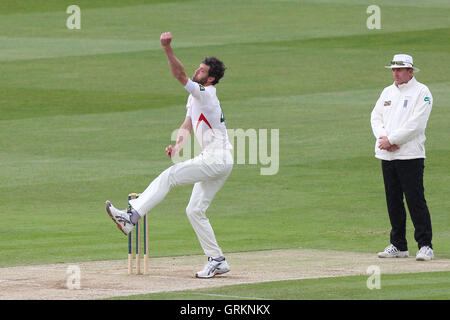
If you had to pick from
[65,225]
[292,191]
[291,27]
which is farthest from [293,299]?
[291,27]

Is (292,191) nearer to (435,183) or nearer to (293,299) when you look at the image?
(435,183)

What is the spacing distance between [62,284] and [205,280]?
1.51m

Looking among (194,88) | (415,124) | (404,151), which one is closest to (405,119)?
(415,124)

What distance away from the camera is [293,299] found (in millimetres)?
10211

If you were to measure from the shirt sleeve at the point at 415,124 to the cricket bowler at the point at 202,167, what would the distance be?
237 cm

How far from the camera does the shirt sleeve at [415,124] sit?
13.4 metres

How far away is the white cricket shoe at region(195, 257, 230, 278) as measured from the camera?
1196 cm

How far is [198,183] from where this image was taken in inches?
484

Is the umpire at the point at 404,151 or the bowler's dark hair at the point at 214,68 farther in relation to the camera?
the umpire at the point at 404,151

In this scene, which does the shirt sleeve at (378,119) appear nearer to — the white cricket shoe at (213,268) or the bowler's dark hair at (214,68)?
the bowler's dark hair at (214,68)

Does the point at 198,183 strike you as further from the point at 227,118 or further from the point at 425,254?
the point at 227,118

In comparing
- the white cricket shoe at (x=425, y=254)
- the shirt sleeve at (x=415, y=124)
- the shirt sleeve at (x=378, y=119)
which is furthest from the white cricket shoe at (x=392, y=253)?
the shirt sleeve at (x=378, y=119)

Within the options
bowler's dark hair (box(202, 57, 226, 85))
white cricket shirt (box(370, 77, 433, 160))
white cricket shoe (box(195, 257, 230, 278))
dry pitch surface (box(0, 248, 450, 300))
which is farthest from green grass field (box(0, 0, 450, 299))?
bowler's dark hair (box(202, 57, 226, 85))

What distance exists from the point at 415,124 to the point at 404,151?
0.35 metres
